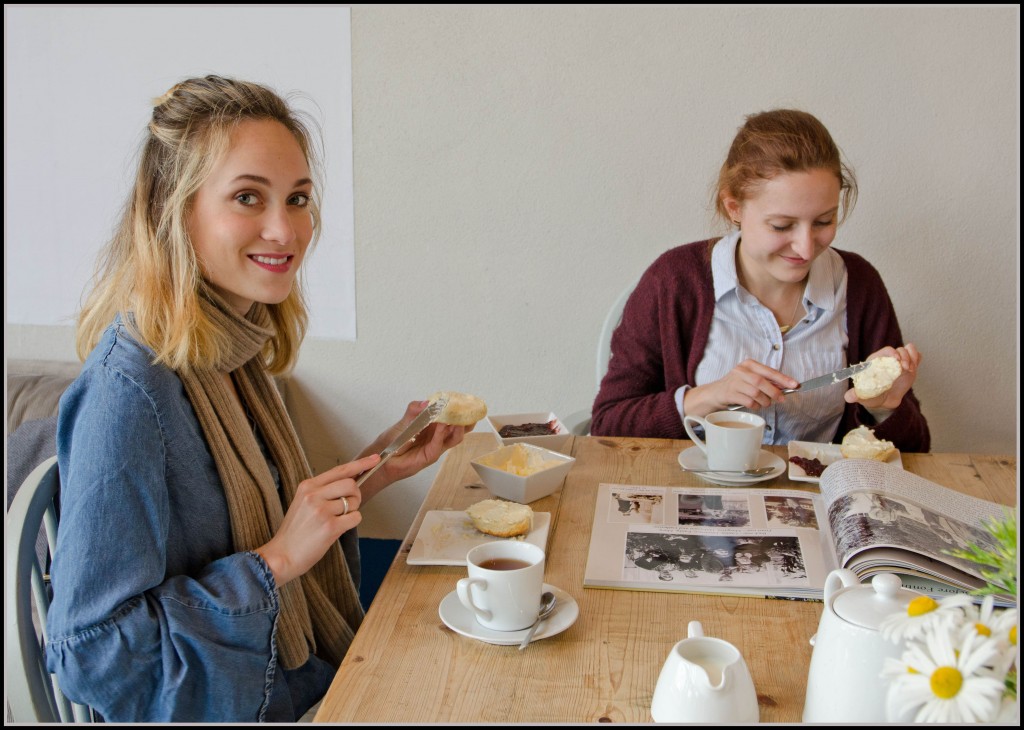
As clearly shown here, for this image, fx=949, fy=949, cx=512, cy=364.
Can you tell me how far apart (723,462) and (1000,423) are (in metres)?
1.32

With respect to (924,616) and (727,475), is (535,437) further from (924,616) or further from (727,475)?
(924,616)

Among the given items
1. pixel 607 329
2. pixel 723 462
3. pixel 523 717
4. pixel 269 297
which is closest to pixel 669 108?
pixel 607 329

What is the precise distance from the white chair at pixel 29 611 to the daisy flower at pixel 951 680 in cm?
92

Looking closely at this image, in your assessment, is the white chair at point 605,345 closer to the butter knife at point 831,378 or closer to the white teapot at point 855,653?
the butter knife at point 831,378

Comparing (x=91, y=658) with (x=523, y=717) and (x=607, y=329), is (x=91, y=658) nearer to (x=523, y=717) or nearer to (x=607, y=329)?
(x=523, y=717)

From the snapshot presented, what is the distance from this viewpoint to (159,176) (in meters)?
1.27

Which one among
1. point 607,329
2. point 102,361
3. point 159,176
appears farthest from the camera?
point 607,329

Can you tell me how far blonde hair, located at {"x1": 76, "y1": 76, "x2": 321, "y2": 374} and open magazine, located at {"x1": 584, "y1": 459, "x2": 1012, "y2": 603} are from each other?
602mm

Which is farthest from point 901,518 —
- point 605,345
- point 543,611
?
point 605,345

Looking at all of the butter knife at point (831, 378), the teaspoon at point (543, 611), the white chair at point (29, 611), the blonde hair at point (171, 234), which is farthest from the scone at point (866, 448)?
the white chair at point (29, 611)

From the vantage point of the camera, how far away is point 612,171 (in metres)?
2.48

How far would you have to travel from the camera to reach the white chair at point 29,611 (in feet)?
3.51

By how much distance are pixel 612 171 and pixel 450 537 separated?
1415 mm

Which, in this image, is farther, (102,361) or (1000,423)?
(1000,423)
